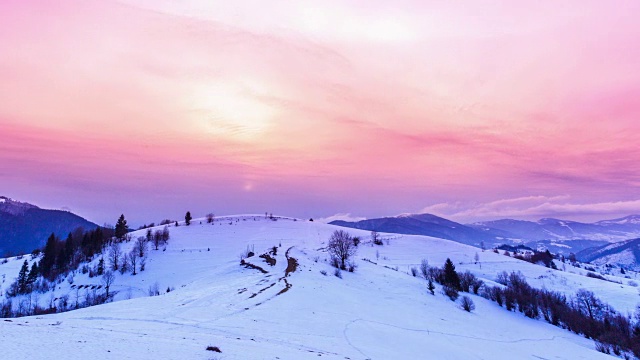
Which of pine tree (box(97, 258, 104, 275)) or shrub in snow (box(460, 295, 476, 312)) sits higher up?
shrub in snow (box(460, 295, 476, 312))

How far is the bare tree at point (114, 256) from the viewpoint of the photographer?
99.1 meters

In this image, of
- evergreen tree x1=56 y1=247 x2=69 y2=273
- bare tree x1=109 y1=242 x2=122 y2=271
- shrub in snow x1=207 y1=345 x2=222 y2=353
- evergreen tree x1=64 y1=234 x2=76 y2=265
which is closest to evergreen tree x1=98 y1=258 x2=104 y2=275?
bare tree x1=109 y1=242 x2=122 y2=271

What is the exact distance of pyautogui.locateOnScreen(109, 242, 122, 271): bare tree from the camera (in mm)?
99050

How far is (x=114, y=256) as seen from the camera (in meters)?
105

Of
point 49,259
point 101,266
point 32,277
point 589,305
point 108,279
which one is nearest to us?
point 589,305

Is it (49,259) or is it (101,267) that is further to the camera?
(49,259)

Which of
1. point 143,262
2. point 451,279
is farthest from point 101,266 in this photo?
point 451,279

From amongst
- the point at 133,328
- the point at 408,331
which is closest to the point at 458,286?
the point at 408,331

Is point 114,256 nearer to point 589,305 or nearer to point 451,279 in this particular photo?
point 451,279

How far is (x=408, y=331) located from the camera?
28078mm

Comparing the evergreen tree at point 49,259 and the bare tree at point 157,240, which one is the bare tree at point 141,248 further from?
the evergreen tree at point 49,259

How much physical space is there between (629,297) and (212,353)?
119883 millimetres

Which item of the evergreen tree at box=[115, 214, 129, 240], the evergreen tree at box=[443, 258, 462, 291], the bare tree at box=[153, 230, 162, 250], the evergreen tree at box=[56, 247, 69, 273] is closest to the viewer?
the evergreen tree at box=[443, 258, 462, 291]

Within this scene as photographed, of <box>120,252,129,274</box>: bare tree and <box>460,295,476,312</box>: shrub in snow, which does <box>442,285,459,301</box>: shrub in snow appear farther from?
<box>120,252,129,274</box>: bare tree
